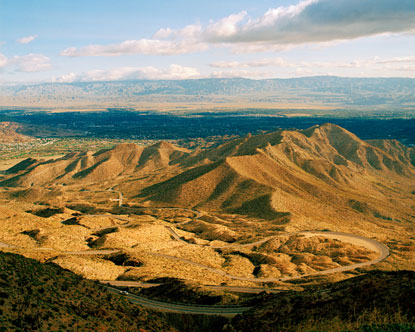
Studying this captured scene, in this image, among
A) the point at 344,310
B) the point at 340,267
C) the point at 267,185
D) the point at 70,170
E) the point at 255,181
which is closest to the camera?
the point at 344,310

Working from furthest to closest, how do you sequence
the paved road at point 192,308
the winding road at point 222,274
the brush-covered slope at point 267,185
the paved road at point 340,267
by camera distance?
1. the brush-covered slope at point 267,185
2. the paved road at point 340,267
3. the winding road at point 222,274
4. the paved road at point 192,308

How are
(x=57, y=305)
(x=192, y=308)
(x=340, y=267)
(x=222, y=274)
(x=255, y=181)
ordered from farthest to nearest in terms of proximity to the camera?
(x=255, y=181) → (x=340, y=267) → (x=222, y=274) → (x=192, y=308) → (x=57, y=305)

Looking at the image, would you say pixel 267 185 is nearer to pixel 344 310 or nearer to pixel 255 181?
pixel 255 181

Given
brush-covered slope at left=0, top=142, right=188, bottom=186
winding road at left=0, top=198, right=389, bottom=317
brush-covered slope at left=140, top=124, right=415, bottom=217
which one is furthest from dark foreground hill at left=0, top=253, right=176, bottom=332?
brush-covered slope at left=0, top=142, right=188, bottom=186

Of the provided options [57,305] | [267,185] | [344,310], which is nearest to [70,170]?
[267,185]

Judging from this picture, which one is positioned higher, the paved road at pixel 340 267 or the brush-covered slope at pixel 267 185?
the brush-covered slope at pixel 267 185

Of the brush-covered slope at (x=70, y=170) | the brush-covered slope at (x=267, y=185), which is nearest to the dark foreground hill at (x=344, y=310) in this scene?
the brush-covered slope at (x=267, y=185)

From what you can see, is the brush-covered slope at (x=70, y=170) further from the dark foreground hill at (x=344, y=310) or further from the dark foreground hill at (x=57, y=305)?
the dark foreground hill at (x=344, y=310)
